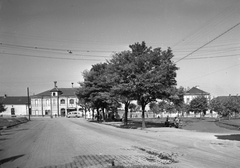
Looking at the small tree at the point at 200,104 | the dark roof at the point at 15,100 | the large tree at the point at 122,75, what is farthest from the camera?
the dark roof at the point at 15,100

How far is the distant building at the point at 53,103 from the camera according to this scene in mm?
92375

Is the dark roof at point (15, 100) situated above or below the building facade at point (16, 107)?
above

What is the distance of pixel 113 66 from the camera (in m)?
26.2

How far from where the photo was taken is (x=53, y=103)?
92438 millimetres

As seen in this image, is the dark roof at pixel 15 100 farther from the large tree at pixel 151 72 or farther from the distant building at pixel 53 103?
the large tree at pixel 151 72

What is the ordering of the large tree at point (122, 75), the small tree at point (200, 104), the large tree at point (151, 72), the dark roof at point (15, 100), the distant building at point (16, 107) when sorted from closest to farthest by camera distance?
the large tree at point (151, 72)
the large tree at point (122, 75)
the small tree at point (200, 104)
the distant building at point (16, 107)
the dark roof at point (15, 100)

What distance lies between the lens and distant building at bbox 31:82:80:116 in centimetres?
9238

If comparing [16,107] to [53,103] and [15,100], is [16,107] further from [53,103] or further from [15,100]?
[53,103]

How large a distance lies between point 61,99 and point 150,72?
2906 inches

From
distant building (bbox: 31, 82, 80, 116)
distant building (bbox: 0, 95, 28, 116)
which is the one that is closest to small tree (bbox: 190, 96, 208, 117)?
distant building (bbox: 31, 82, 80, 116)

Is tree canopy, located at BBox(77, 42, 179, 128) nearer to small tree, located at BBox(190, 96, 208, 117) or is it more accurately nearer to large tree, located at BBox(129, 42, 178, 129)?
large tree, located at BBox(129, 42, 178, 129)

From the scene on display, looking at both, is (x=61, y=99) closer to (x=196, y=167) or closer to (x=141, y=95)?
(x=141, y=95)

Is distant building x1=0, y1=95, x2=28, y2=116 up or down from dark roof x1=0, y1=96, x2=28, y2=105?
down

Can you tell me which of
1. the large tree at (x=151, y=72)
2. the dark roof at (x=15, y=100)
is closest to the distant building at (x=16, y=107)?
the dark roof at (x=15, y=100)
